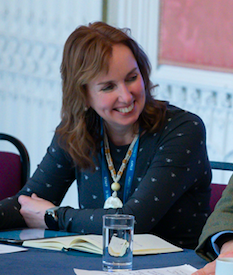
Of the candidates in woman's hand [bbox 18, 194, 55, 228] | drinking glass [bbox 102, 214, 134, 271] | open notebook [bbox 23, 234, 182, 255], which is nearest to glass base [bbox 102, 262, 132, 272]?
drinking glass [bbox 102, 214, 134, 271]

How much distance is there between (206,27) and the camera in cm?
328

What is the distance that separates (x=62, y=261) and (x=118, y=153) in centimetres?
85

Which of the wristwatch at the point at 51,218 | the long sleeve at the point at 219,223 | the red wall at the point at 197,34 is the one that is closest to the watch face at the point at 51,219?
the wristwatch at the point at 51,218

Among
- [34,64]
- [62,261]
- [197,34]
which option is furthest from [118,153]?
[34,64]

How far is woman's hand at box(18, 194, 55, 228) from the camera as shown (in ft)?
5.83

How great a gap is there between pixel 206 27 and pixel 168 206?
182 cm

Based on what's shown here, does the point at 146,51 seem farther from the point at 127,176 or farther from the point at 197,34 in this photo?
the point at 127,176

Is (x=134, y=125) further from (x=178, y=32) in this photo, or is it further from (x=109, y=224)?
(x=178, y=32)

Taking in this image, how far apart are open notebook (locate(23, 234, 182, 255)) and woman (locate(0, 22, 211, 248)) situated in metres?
0.25

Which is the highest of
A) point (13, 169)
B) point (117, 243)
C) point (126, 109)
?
point (126, 109)

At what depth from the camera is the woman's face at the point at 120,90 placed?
73.7 inches

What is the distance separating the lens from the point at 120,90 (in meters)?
1.89

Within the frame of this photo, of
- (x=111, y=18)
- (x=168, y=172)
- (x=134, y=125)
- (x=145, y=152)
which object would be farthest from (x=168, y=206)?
(x=111, y=18)

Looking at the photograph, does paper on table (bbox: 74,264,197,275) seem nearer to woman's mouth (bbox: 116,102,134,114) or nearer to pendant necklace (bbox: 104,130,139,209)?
pendant necklace (bbox: 104,130,139,209)
